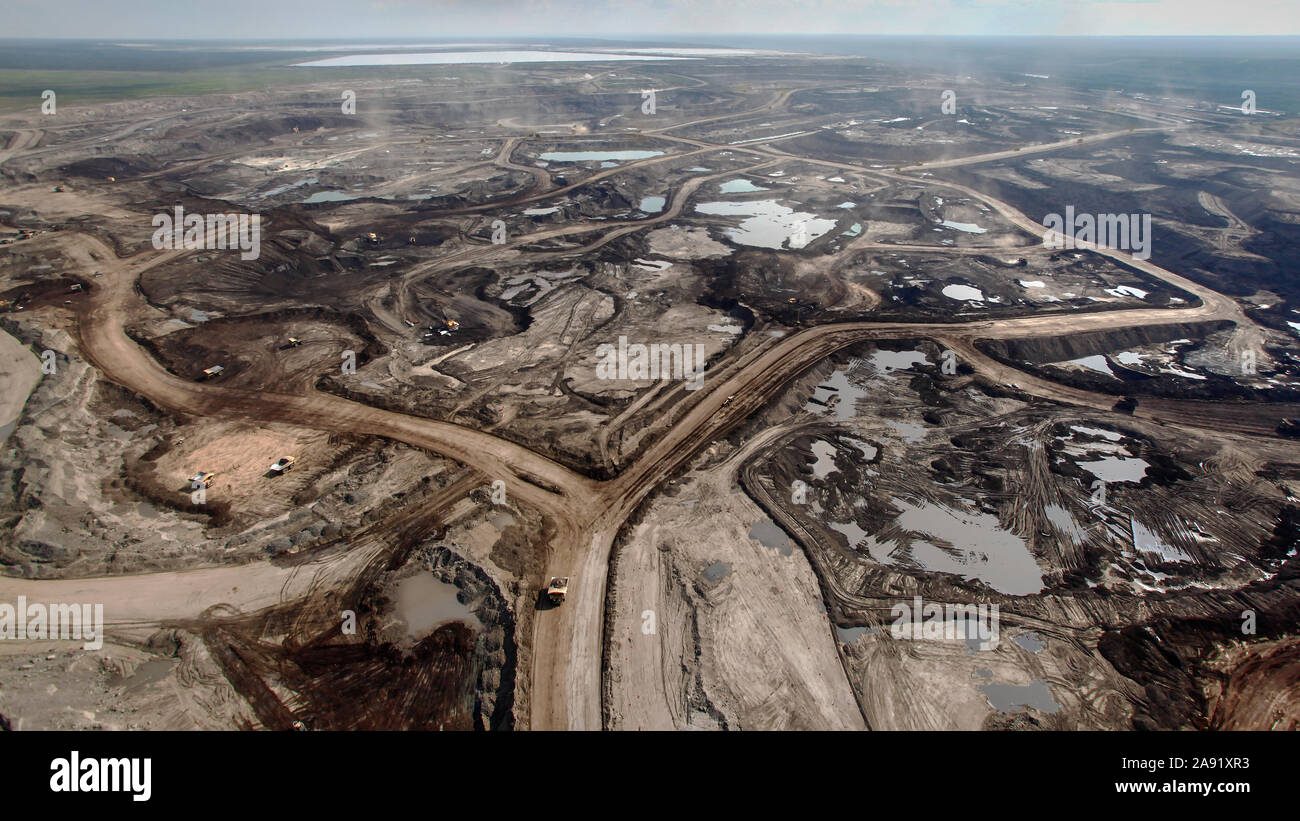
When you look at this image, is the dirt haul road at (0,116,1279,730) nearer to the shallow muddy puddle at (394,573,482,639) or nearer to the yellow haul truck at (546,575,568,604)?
the yellow haul truck at (546,575,568,604)

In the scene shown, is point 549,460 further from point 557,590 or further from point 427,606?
point 427,606

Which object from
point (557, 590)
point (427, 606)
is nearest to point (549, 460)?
point (557, 590)

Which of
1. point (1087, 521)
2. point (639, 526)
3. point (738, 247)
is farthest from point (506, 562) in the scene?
point (738, 247)

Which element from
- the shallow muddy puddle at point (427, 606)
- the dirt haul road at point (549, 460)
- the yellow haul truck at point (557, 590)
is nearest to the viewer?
the dirt haul road at point (549, 460)

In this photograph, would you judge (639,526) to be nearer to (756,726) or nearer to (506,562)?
(506,562)

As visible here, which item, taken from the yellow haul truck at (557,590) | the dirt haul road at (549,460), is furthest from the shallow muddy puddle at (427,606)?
the dirt haul road at (549,460)

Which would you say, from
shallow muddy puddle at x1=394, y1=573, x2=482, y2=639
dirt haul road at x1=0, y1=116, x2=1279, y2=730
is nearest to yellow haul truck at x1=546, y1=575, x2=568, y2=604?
dirt haul road at x1=0, y1=116, x2=1279, y2=730

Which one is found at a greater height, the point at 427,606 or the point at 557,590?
the point at 557,590

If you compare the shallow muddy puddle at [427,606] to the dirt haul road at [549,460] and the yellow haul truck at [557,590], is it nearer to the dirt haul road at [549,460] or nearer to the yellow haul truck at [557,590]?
the yellow haul truck at [557,590]

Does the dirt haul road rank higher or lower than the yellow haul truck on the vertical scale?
higher

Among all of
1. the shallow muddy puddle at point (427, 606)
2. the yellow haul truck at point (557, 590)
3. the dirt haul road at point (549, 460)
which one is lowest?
the shallow muddy puddle at point (427, 606)
